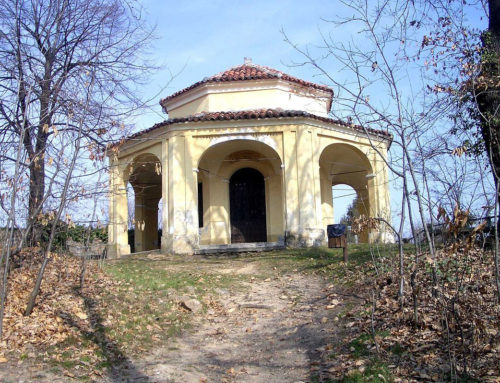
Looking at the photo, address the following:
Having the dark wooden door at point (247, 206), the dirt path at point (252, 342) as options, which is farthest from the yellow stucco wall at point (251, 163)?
the dirt path at point (252, 342)

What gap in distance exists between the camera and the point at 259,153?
18375 millimetres

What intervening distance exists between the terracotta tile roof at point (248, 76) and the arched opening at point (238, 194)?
2.32 m

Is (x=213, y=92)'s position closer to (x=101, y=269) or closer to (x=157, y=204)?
(x=157, y=204)

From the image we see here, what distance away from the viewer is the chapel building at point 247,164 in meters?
16.0

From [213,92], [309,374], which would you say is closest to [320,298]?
[309,374]

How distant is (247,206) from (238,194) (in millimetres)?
A: 555

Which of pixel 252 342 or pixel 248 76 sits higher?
pixel 248 76

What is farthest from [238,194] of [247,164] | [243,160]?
[243,160]

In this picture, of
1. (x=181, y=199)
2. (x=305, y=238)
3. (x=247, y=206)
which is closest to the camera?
(x=305, y=238)

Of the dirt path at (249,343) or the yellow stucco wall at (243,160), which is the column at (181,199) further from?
the dirt path at (249,343)

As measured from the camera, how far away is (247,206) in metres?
18.7

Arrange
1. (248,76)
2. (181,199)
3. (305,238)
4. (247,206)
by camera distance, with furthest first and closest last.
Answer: (247,206) → (248,76) → (181,199) → (305,238)

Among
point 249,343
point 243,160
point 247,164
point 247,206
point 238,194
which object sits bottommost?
point 249,343

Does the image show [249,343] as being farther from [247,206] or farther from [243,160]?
[243,160]
